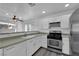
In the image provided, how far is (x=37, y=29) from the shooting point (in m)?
2.26

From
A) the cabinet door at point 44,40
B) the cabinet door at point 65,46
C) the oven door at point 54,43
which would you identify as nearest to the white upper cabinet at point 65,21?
the cabinet door at point 65,46

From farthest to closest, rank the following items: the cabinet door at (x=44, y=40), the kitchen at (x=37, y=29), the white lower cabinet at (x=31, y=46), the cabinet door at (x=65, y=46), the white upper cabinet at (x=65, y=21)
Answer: the cabinet door at (x=44, y=40) < the white upper cabinet at (x=65, y=21) < the cabinet door at (x=65, y=46) < the white lower cabinet at (x=31, y=46) < the kitchen at (x=37, y=29)

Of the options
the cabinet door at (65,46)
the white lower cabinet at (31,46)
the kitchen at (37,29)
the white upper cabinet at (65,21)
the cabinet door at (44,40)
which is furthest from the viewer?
the cabinet door at (44,40)

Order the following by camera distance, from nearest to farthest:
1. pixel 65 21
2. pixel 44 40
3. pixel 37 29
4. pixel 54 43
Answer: pixel 37 29
pixel 65 21
pixel 54 43
pixel 44 40

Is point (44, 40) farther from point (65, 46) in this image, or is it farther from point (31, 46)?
point (31, 46)

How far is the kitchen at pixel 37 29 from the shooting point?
128cm

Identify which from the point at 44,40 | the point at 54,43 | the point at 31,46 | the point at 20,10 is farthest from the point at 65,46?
the point at 20,10

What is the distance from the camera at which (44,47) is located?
2.68 meters

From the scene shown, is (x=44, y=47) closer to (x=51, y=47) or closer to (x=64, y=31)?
(x=51, y=47)

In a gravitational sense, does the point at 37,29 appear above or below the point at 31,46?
above

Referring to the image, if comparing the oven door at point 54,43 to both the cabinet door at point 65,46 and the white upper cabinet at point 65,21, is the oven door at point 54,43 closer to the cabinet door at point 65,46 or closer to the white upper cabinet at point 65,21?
the cabinet door at point 65,46

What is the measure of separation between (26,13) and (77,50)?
5.00 feet

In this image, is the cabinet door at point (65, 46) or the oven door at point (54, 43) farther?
the oven door at point (54, 43)

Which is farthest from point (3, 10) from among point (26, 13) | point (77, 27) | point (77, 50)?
point (77, 50)
